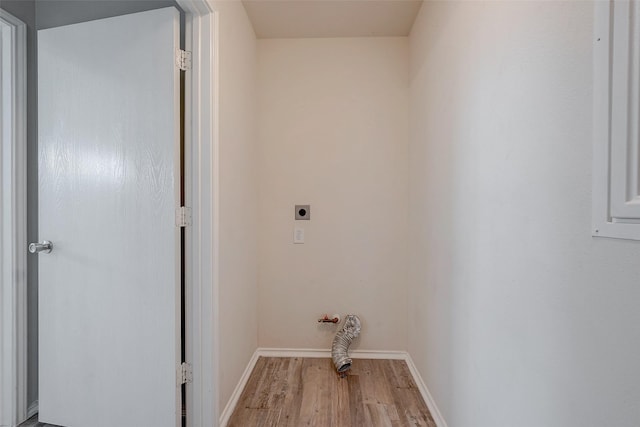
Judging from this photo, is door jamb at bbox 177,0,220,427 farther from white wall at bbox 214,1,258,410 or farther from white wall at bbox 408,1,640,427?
white wall at bbox 408,1,640,427

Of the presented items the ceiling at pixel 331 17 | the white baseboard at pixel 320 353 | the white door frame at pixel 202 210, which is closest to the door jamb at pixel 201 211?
the white door frame at pixel 202 210

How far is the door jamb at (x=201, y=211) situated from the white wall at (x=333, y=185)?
0.87 m

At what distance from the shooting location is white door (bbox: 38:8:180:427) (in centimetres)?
137

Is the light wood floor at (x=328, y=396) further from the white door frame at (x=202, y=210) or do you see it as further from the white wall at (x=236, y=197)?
the white door frame at (x=202, y=210)

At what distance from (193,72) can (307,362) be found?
80.8 inches

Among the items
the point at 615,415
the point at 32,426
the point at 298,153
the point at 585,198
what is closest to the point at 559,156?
the point at 585,198

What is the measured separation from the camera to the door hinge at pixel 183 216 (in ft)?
4.56

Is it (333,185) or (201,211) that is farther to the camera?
(333,185)

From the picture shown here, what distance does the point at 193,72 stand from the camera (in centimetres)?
142

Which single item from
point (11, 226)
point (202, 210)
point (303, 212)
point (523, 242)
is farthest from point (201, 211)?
point (523, 242)

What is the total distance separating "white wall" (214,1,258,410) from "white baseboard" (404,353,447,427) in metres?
1.15

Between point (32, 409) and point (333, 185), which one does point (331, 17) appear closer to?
point (333, 185)

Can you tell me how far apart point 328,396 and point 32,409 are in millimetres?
1685

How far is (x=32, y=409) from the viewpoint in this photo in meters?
1.63
